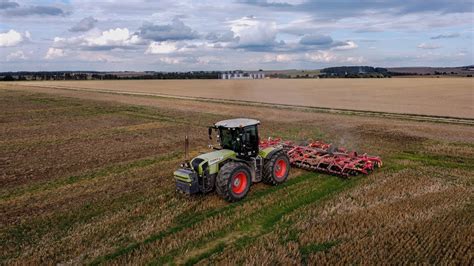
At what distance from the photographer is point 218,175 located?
434 inches

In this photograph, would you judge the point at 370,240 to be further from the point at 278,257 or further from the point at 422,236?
the point at 278,257

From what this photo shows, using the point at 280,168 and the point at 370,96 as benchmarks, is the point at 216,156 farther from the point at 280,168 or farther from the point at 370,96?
the point at 370,96

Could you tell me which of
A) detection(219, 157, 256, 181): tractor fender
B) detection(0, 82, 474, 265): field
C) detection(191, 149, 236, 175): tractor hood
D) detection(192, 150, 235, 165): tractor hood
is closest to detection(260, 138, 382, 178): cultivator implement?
detection(0, 82, 474, 265): field

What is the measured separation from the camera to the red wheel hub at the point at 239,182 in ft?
36.6

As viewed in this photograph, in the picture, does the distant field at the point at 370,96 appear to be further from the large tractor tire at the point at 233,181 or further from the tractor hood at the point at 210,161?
the tractor hood at the point at 210,161

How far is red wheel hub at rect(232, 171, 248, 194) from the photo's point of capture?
1114cm

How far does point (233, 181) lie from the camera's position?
11.1 m

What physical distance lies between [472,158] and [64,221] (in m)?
16.3

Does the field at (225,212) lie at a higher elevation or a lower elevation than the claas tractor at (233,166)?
lower

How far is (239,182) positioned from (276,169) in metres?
1.88

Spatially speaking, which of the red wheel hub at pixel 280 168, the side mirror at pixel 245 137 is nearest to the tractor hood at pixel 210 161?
the side mirror at pixel 245 137

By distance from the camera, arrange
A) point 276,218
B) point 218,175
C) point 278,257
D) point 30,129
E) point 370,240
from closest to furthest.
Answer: point 278,257, point 370,240, point 276,218, point 218,175, point 30,129

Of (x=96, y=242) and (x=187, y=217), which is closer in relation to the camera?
(x=96, y=242)

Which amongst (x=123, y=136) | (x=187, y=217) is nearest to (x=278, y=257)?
(x=187, y=217)
